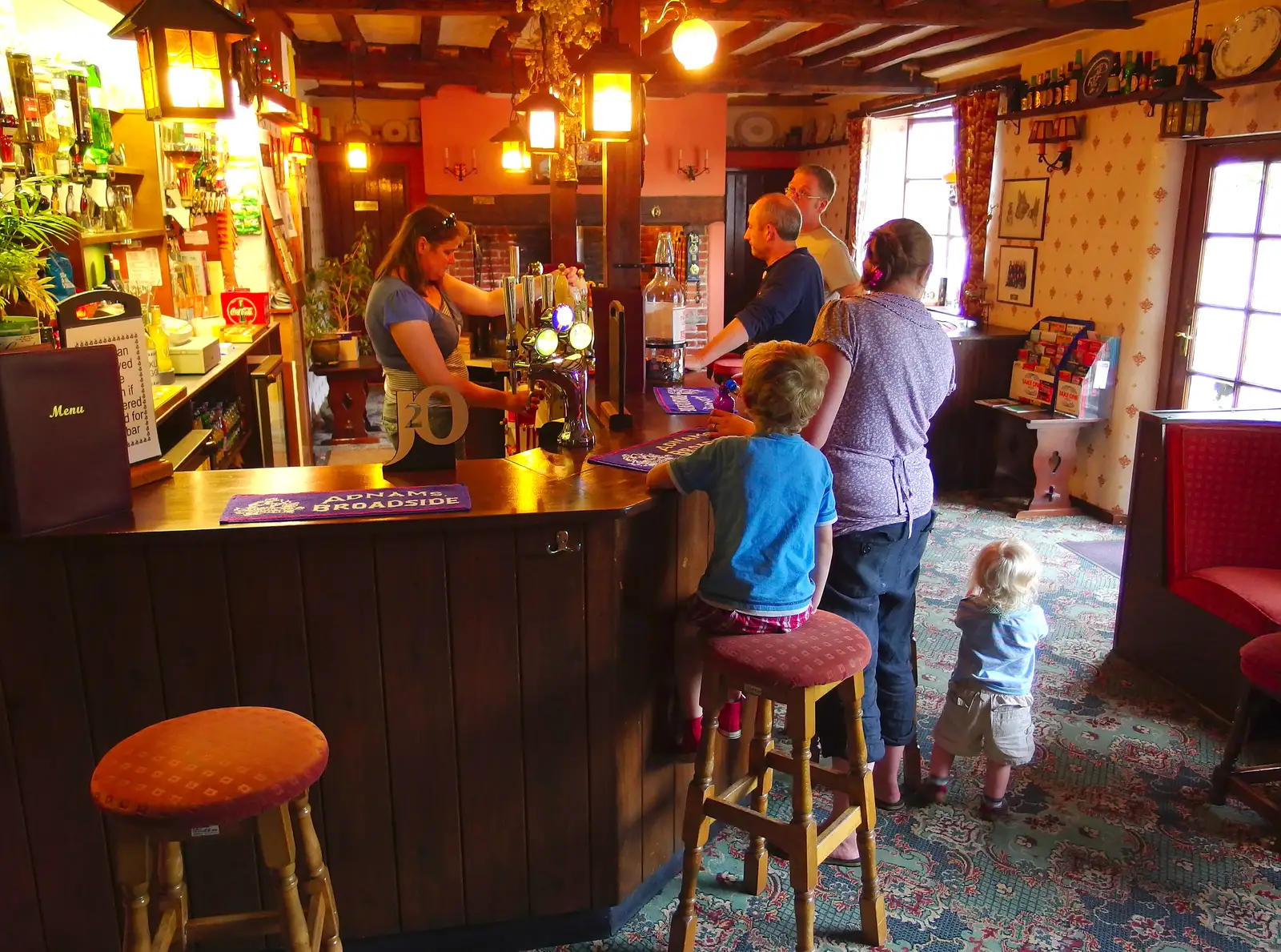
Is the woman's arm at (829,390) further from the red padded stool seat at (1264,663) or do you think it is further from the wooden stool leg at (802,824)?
the red padded stool seat at (1264,663)

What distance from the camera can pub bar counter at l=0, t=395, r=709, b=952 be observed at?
2.02m

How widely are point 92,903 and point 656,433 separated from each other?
5.72ft

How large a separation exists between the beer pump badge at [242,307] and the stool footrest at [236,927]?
4.65m

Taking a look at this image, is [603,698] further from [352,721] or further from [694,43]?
[694,43]

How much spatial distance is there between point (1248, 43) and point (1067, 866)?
3.91 meters

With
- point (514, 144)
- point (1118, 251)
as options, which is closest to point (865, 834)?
point (1118, 251)

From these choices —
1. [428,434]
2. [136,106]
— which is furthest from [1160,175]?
[136,106]

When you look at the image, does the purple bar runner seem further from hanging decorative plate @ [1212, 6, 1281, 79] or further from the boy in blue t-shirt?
hanging decorative plate @ [1212, 6, 1281, 79]

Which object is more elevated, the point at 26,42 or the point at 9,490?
the point at 26,42

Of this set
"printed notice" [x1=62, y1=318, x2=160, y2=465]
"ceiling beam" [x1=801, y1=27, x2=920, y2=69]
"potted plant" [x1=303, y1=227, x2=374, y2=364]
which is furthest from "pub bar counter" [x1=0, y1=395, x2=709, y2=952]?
"potted plant" [x1=303, y1=227, x2=374, y2=364]

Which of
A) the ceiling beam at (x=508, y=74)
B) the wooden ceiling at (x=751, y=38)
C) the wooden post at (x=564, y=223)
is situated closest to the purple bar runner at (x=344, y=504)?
the wooden ceiling at (x=751, y=38)

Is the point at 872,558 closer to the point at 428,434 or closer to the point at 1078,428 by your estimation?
the point at 428,434

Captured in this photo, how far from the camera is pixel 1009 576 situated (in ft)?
8.91

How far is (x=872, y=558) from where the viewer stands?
2484 mm
